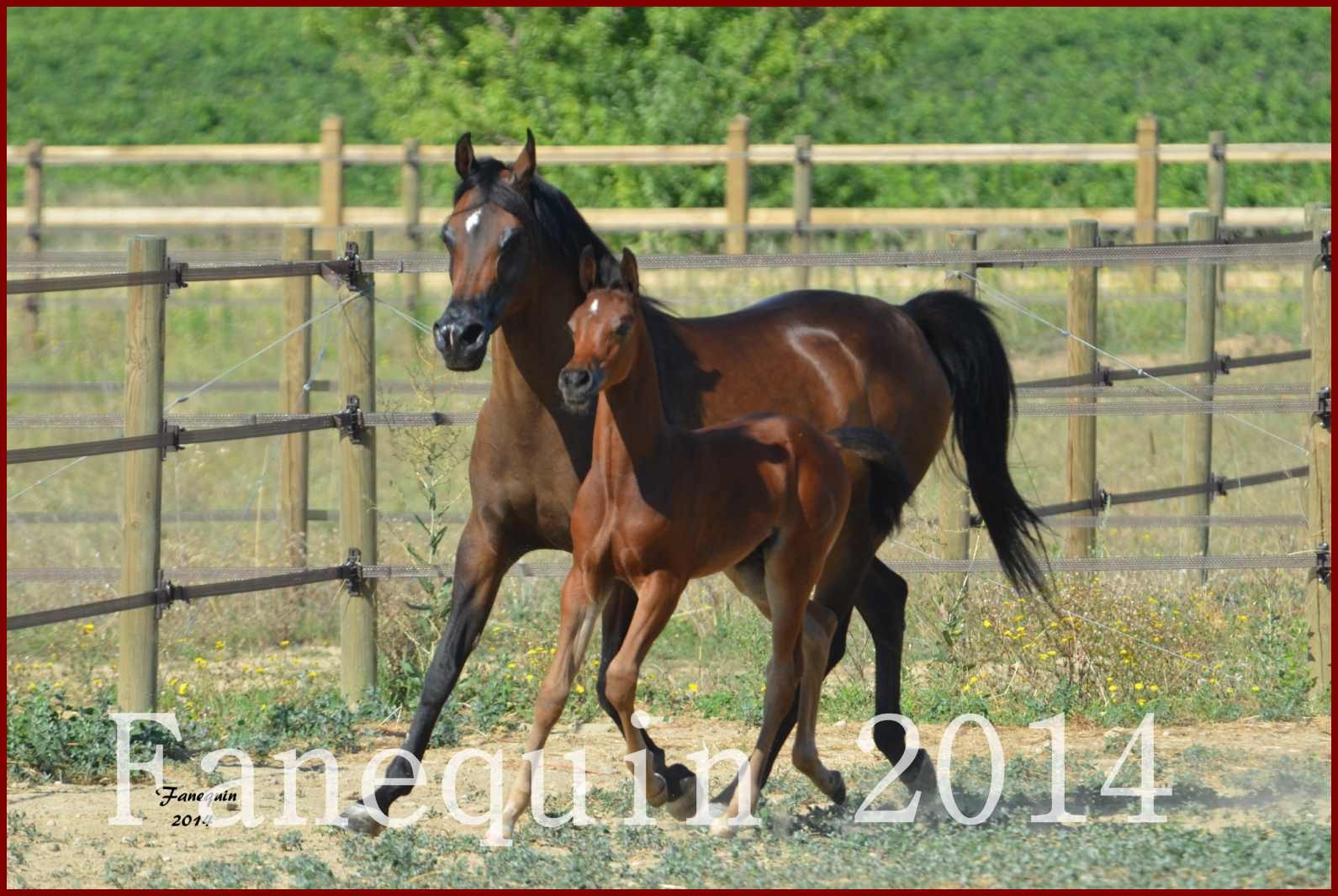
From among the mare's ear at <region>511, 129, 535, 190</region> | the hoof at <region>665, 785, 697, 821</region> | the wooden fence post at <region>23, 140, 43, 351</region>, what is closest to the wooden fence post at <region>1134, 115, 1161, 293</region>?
the wooden fence post at <region>23, 140, 43, 351</region>

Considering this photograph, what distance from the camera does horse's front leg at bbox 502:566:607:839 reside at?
462 centimetres

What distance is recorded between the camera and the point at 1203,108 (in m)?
24.6

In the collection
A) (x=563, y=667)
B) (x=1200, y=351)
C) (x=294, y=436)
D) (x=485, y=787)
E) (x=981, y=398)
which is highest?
(x=1200, y=351)

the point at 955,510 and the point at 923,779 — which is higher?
the point at 955,510

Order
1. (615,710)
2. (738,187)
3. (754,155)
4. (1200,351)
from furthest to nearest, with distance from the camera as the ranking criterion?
(738,187) → (754,155) → (1200,351) → (615,710)

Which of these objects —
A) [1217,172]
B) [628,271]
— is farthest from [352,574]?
[1217,172]

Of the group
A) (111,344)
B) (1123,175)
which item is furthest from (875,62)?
(111,344)

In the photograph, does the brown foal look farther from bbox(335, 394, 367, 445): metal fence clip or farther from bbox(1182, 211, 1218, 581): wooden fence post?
bbox(1182, 211, 1218, 581): wooden fence post

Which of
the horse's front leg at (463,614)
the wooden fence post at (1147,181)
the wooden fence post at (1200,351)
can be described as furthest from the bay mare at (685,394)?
the wooden fence post at (1147,181)

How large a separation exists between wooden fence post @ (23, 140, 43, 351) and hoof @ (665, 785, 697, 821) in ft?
34.3

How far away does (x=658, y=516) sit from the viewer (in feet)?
15.2

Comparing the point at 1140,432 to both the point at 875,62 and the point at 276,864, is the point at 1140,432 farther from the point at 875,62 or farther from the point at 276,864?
the point at 276,864

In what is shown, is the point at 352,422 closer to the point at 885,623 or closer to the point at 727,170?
the point at 885,623

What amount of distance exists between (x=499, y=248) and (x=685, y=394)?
816 millimetres
